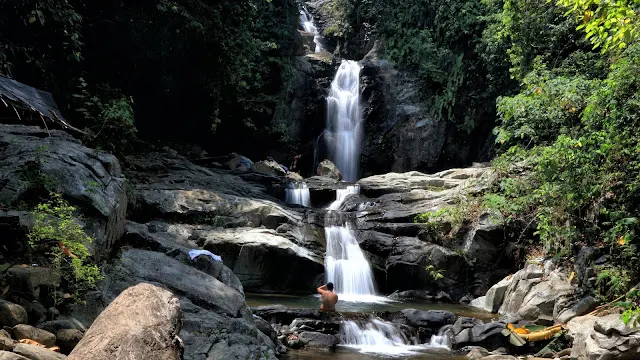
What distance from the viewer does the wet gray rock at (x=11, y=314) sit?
4.48 meters

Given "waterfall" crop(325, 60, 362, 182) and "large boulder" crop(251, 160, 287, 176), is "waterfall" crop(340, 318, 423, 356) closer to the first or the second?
"large boulder" crop(251, 160, 287, 176)

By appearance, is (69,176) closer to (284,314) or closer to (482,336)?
(284,314)

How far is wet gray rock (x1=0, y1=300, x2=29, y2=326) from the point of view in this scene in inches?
177

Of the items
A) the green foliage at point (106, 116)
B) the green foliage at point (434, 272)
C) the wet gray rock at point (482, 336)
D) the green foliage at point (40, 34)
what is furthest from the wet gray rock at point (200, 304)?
the green foliage at point (434, 272)

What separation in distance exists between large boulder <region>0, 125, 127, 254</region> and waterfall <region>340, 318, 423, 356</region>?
179 inches

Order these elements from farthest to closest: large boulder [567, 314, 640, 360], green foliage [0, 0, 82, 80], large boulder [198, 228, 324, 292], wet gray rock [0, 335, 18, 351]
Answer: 1. large boulder [198, 228, 324, 292]
2. green foliage [0, 0, 82, 80]
3. large boulder [567, 314, 640, 360]
4. wet gray rock [0, 335, 18, 351]

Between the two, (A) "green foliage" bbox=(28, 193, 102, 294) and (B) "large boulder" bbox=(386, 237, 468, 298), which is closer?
(A) "green foliage" bbox=(28, 193, 102, 294)

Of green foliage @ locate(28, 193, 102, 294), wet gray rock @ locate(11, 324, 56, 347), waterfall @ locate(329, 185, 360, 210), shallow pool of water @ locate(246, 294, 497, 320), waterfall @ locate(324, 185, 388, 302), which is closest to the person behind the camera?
wet gray rock @ locate(11, 324, 56, 347)

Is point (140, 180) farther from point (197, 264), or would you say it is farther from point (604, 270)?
point (604, 270)

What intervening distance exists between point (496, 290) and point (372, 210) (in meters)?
5.50

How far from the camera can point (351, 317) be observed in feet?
31.9

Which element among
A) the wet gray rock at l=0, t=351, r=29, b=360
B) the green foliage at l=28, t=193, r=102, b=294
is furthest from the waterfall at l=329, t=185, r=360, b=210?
the wet gray rock at l=0, t=351, r=29, b=360

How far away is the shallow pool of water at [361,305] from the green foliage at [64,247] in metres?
5.98

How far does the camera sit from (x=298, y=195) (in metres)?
18.5
